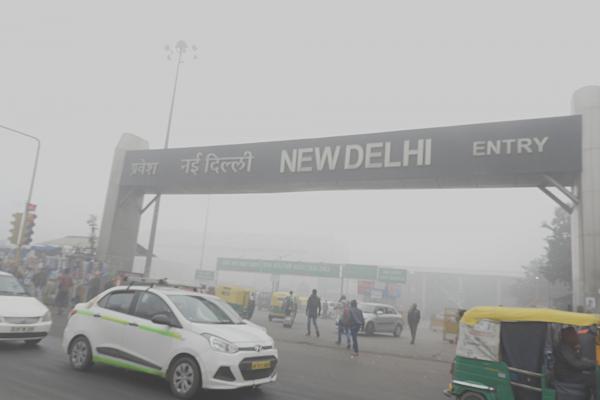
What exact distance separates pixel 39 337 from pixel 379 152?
11590 mm

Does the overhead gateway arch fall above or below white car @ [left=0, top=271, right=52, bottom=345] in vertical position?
above

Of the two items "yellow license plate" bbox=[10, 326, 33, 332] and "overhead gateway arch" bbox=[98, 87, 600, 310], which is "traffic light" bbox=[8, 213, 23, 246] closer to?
"overhead gateway arch" bbox=[98, 87, 600, 310]

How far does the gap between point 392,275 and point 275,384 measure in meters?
38.5

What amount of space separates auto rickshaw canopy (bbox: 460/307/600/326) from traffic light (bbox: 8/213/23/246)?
1966 centimetres

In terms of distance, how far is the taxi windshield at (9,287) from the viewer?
1064cm

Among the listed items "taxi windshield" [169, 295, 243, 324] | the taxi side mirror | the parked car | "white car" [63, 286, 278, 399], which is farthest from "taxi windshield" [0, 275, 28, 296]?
the parked car

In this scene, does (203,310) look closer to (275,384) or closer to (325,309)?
(275,384)

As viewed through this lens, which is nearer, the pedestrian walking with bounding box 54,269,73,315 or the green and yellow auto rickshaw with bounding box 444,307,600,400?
the green and yellow auto rickshaw with bounding box 444,307,600,400

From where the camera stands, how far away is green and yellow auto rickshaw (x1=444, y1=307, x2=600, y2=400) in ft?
20.2

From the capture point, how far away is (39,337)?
32.6 ft

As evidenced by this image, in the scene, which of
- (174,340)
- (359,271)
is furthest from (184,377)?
(359,271)

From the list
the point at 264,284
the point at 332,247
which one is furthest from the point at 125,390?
the point at 332,247

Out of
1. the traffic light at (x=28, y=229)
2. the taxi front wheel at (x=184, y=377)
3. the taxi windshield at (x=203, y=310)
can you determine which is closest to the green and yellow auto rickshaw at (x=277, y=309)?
the traffic light at (x=28, y=229)

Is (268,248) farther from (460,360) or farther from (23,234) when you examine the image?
(460,360)
